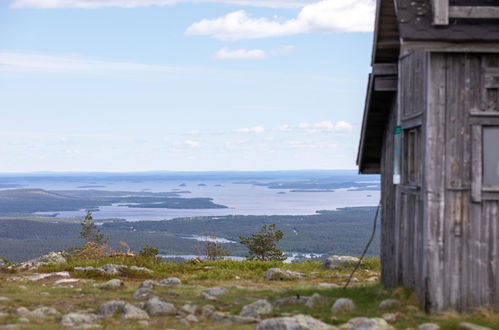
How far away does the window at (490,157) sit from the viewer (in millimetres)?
14938

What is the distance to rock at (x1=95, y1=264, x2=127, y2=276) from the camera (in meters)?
25.5

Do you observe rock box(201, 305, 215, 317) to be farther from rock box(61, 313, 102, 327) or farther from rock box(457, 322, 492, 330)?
rock box(457, 322, 492, 330)

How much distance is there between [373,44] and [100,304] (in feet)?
29.6

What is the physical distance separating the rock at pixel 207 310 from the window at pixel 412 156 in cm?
517

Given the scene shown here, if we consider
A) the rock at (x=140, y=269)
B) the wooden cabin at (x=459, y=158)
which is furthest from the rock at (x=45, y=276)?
the wooden cabin at (x=459, y=158)

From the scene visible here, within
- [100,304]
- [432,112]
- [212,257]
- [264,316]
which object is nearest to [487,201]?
[432,112]

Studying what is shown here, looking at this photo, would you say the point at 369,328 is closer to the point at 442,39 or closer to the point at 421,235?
the point at 421,235

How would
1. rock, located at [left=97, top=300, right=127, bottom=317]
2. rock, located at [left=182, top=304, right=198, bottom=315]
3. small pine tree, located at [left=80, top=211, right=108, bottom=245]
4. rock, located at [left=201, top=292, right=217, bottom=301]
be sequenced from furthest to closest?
→ small pine tree, located at [left=80, top=211, right=108, bottom=245]
rock, located at [left=201, top=292, right=217, bottom=301]
rock, located at [left=182, top=304, right=198, bottom=315]
rock, located at [left=97, top=300, right=127, bottom=317]

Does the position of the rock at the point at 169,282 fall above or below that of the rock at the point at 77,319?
below

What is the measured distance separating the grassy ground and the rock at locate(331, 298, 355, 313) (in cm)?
16

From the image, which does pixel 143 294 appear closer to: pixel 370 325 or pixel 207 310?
pixel 207 310

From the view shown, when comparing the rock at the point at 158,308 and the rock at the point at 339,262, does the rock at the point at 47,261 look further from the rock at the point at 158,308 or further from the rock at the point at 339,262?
the rock at the point at 158,308

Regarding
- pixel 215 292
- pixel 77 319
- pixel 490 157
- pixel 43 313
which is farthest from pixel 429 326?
pixel 43 313

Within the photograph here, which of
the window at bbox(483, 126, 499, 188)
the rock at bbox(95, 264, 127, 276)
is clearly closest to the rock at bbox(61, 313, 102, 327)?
the window at bbox(483, 126, 499, 188)
